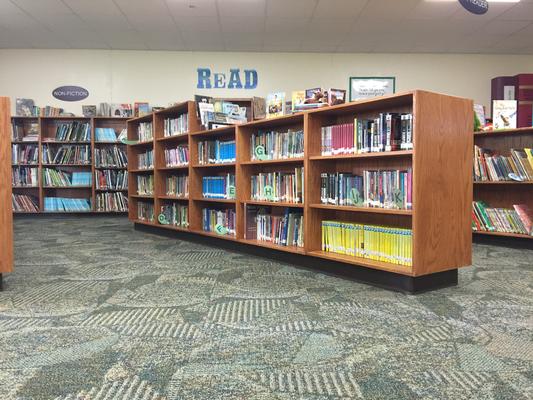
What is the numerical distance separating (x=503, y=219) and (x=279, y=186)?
2609 millimetres

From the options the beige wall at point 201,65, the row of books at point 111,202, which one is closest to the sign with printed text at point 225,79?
the beige wall at point 201,65

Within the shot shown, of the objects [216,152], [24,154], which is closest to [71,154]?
[24,154]

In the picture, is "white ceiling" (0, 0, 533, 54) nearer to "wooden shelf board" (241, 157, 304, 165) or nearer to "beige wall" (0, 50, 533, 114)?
"beige wall" (0, 50, 533, 114)

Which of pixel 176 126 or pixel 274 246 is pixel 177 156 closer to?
pixel 176 126

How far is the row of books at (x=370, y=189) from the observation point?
2881 mm

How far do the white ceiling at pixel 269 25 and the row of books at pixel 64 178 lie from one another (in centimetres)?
242

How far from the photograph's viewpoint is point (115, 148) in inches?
328

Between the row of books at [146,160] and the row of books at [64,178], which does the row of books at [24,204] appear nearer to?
the row of books at [64,178]

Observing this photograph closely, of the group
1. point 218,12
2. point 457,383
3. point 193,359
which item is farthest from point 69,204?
point 457,383

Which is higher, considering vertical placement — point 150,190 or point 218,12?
point 218,12

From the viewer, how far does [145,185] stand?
6.21m

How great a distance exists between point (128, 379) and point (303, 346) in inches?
29.1

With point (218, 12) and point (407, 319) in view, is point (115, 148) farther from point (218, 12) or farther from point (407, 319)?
point (407, 319)

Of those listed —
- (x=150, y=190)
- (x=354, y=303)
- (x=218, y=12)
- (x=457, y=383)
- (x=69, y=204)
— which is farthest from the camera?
(x=69, y=204)
